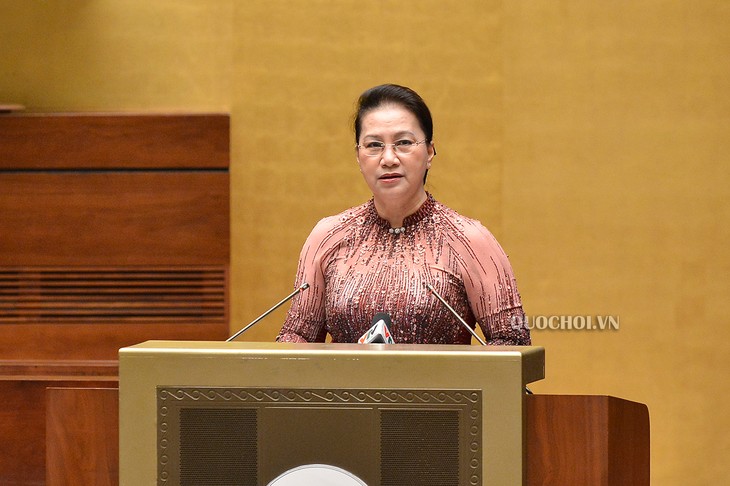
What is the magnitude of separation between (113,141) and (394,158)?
2.18 meters

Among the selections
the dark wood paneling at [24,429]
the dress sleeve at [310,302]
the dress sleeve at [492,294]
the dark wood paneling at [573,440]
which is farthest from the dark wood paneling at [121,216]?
the dark wood paneling at [573,440]

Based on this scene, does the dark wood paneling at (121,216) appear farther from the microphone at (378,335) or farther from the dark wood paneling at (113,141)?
the microphone at (378,335)

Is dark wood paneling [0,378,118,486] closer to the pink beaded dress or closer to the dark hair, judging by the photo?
the pink beaded dress

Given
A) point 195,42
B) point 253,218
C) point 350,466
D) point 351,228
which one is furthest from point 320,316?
point 195,42

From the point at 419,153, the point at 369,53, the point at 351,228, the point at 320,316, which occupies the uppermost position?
the point at 369,53

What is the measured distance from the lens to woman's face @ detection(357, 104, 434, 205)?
2.16 m

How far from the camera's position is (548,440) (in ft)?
5.12

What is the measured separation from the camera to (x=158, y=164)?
13.3 ft

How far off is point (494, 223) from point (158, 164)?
1.33 meters

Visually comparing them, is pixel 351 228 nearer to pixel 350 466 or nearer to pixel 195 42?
pixel 350 466

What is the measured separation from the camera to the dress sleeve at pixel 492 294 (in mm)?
2086

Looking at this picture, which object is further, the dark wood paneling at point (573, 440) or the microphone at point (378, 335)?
the microphone at point (378, 335)

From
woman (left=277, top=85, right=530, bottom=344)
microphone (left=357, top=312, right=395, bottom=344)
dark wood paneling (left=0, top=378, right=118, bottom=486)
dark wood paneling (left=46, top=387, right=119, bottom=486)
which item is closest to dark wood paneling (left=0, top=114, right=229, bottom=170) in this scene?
dark wood paneling (left=0, top=378, right=118, bottom=486)

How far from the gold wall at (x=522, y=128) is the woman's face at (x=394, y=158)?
192 cm
